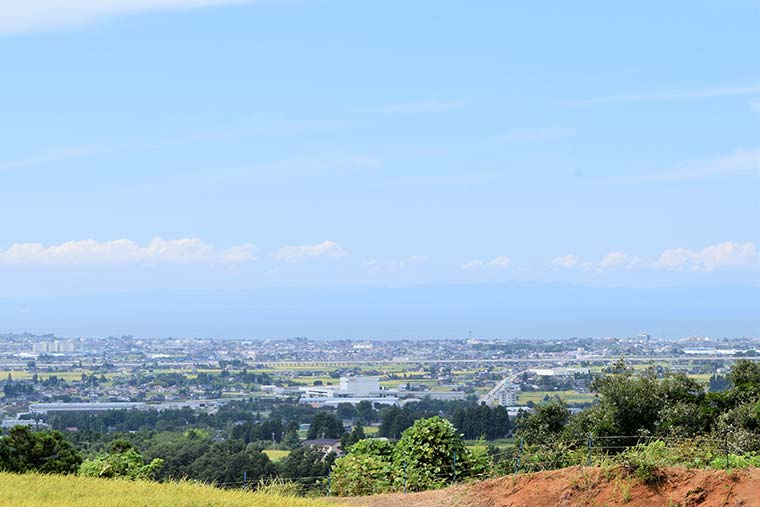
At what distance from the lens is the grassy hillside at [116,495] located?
49.0 ft

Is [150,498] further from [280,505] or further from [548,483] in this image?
[548,483]

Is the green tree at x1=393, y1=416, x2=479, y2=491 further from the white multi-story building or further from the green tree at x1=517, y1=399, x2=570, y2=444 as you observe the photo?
the white multi-story building

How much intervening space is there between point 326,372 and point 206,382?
2406cm

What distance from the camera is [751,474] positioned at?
46.1ft

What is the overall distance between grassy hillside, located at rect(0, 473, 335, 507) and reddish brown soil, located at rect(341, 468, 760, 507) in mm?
2375

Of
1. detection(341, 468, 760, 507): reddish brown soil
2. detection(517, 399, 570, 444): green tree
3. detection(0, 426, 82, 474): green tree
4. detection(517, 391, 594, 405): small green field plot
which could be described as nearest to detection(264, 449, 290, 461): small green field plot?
detection(517, 399, 570, 444): green tree

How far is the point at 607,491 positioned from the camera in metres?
14.7

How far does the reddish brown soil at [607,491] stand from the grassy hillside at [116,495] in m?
2.37

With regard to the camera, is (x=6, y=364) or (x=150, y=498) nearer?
(x=150, y=498)

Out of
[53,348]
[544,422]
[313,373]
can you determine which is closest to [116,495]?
[544,422]

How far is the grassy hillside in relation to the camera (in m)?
14.9

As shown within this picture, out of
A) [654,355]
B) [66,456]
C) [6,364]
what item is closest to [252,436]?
[66,456]

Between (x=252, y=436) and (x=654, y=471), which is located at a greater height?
(x=654, y=471)

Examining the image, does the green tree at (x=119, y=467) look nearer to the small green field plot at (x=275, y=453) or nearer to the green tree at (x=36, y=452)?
the green tree at (x=36, y=452)
